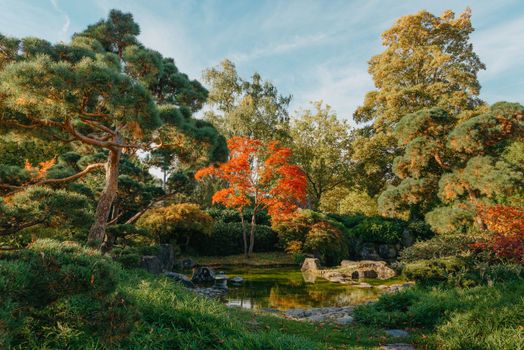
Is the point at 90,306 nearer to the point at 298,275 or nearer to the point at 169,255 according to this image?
the point at 169,255

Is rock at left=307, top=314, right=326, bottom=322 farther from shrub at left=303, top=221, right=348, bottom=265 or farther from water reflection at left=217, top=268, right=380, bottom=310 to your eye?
shrub at left=303, top=221, right=348, bottom=265

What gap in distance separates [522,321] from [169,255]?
10.7 meters

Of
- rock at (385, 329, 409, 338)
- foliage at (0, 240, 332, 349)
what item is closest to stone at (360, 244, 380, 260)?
rock at (385, 329, 409, 338)

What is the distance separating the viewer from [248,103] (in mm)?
25094

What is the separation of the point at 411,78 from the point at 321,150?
6.72m

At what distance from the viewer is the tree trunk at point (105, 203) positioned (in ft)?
24.8

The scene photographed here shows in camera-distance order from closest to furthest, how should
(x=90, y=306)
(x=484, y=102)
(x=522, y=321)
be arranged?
1. (x=90, y=306)
2. (x=522, y=321)
3. (x=484, y=102)

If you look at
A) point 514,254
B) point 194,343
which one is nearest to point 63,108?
point 194,343

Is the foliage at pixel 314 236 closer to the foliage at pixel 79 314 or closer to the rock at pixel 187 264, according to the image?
the rock at pixel 187 264

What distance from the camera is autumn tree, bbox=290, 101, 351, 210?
23094 mm

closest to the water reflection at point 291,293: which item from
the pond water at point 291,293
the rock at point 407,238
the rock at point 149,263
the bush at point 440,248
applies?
the pond water at point 291,293

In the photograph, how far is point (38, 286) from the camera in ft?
8.67

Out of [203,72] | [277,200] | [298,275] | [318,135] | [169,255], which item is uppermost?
[203,72]

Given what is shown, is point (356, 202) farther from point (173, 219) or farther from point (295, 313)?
point (295, 313)
